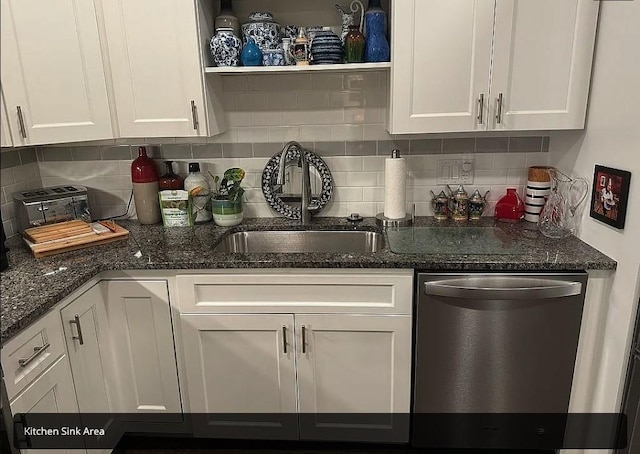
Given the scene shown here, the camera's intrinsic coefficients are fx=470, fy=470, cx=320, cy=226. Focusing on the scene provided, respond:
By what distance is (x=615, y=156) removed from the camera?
152cm

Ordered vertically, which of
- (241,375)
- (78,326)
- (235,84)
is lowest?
(241,375)

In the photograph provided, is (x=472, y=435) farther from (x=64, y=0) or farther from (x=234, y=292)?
(x=64, y=0)

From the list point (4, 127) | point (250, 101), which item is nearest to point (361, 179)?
point (250, 101)

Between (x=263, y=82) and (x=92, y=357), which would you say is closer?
(x=92, y=357)

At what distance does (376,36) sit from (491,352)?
1.24m

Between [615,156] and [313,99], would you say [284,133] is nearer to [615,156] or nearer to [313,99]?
[313,99]

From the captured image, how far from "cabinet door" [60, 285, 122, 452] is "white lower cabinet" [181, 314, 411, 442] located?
29cm

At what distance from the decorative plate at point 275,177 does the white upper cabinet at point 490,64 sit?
440 mm

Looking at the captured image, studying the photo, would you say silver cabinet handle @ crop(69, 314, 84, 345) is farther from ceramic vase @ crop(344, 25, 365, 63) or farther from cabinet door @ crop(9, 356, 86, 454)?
ceramic vase @ crop(344, 25, 365, 63)

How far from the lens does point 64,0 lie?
1.64m

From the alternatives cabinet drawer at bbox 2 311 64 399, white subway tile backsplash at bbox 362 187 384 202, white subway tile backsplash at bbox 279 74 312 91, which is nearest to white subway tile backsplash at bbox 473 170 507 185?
white subway tile backsplash at bbox 362 187 384 202

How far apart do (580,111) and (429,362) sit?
1055 mm

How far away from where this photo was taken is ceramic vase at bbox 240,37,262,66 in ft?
5.94

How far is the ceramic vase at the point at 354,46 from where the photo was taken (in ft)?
5.84
